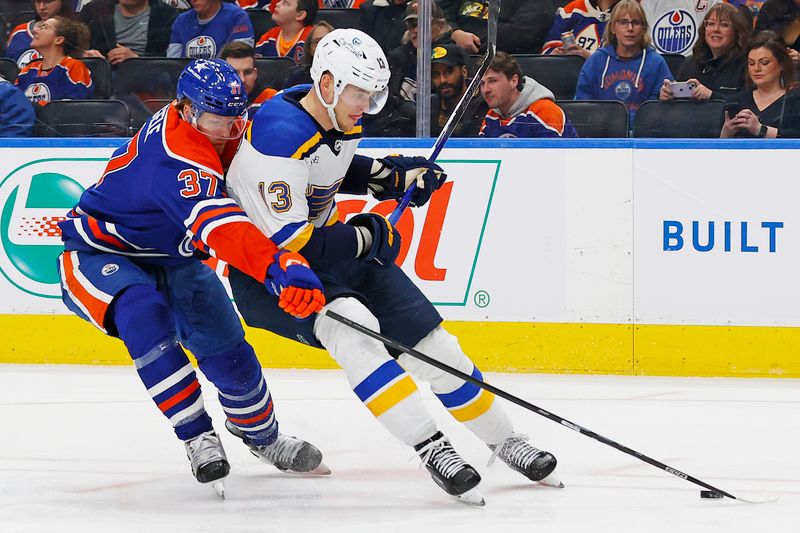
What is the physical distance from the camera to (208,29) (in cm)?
525

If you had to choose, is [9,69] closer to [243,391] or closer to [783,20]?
[243,391]

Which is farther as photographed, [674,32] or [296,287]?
[674,32]

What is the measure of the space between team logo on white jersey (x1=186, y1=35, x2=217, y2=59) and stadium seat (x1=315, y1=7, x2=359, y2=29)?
1.65 feet

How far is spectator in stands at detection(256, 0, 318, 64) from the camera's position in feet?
16.8

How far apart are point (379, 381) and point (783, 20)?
290 centimetres

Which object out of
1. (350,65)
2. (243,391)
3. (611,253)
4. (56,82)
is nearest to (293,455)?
(243,391)

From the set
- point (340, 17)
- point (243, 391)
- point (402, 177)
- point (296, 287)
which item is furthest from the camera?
point (340, 17)

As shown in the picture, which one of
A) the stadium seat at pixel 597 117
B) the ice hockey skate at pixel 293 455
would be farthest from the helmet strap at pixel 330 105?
the stadium seat at pixel 597 117

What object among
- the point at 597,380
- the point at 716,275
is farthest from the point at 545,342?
the point at 716,275

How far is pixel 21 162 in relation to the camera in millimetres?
4953

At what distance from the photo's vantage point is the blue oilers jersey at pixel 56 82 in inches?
201

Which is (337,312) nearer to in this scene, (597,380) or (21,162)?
(597,380)

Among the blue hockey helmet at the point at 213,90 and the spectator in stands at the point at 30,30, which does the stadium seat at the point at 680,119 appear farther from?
the spectator in stands at the point at 30,30

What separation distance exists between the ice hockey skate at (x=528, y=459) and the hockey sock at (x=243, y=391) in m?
0.63
